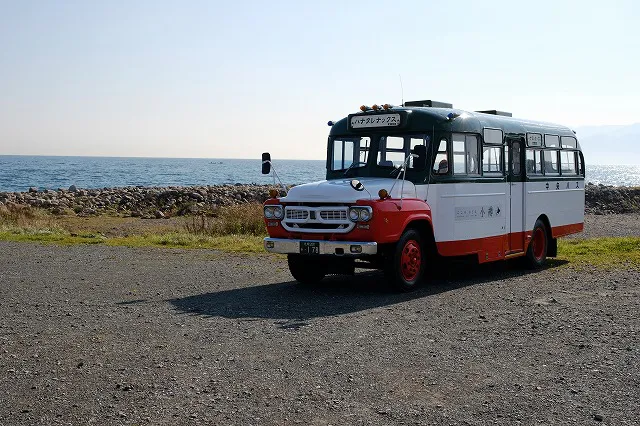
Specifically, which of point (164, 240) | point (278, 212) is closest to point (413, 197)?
point (278, 212)

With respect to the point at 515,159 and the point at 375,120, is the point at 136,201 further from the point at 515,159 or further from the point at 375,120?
the point at 375,120

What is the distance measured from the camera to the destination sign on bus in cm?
1265

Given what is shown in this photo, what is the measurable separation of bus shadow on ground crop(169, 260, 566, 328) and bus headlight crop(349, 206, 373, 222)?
117 centimetres

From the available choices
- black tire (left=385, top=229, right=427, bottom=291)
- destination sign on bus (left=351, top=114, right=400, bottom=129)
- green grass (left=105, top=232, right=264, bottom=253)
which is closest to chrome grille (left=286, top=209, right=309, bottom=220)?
black tire (left=385, top=229, right=427, bottom=291)

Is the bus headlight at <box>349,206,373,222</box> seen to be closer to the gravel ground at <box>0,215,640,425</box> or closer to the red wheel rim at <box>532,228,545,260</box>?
the gravel ground at <box>0,215,640,425</box>

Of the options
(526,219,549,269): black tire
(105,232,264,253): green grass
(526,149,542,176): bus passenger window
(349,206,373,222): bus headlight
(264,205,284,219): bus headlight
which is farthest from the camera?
(105,232,264,253): green grass

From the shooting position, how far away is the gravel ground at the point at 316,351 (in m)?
6.02

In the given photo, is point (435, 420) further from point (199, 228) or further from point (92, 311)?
point (199, 228)

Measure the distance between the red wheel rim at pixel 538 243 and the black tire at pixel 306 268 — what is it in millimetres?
4975

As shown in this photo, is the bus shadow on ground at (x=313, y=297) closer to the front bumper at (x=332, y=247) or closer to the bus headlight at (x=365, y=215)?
the front bumper at (x=332, y=247)

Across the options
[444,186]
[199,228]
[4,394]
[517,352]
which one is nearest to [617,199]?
[199,228]

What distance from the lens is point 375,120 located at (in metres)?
12.9

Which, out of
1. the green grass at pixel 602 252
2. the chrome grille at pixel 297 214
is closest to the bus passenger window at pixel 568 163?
the green grass at pixel 602 252

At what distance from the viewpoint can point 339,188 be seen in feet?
37.7
